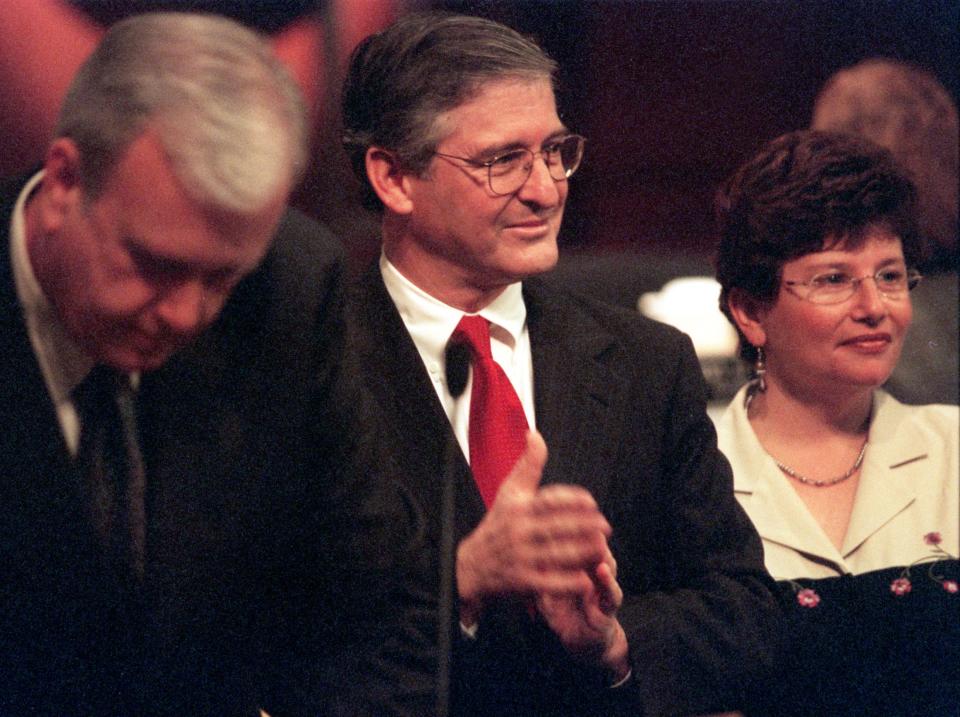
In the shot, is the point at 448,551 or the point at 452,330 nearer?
the point at 448,551

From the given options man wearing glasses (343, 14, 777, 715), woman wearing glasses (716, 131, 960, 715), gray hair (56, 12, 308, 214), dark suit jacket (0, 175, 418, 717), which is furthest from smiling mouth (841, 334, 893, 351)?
gray hair (56, 12, 308, 214)

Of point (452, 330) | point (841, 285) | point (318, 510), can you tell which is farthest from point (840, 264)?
point (318, 510)

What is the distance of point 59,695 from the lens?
1.25 m

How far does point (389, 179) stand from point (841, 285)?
58 centimetres

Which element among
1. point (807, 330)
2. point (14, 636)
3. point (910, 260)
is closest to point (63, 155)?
point (14, 636)

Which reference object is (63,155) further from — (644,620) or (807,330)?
(807,330)

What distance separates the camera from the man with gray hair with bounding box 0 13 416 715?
112 cm

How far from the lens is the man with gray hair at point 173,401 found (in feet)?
3.67

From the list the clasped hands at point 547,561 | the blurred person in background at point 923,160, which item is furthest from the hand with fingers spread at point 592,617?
the blurred person in background at point 923,160

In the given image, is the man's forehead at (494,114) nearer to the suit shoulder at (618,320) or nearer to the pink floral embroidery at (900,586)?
the suit shoulder at (618,320)

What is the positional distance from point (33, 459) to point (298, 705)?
1.32 feet

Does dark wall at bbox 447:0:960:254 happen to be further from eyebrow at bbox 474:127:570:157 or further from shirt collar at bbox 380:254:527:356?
shirt collar at bbox 380:254:527:356

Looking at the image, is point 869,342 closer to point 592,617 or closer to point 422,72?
point 592,617

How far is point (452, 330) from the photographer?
1.53 meters
